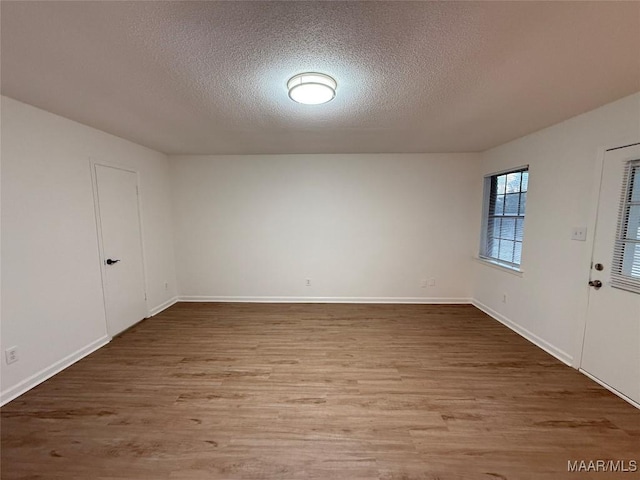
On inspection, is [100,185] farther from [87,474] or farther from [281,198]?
[87,474]

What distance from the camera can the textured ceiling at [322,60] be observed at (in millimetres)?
1155

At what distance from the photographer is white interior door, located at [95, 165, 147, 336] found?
293cm

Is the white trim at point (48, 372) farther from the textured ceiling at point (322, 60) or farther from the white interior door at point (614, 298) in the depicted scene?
the white interior door at point (614, 298)

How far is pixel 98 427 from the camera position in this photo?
69.8 inches

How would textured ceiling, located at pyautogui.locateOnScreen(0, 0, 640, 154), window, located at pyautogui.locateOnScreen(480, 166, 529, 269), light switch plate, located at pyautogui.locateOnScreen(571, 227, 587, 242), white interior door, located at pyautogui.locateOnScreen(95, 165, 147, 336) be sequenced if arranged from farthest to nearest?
window, located at pyautogui.locateOnScreen(480, 166, 529, 269), white interior door, located at pyautogui.locateOnScreen(95, 165, 147, 336), light switch plate, located at pyautogui.locateOnScreen(571, 227, 587, 242), textured ceiling, located at pyautogui.locateOnScreen(0, 0, 640, 154)

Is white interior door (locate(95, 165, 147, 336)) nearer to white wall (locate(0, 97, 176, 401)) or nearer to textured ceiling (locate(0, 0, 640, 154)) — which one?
white wall (locate(0, 97, 176, 401))

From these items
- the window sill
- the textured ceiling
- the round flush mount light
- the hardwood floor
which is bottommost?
the hardwood floor

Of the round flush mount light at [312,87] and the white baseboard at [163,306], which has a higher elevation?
the round flush mount light at [312,87]

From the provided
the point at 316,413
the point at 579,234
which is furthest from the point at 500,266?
the point at 316,413

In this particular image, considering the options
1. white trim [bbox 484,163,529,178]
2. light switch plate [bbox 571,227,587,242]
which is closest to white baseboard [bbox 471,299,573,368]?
light switch plate [bbox 571,227,587,242]

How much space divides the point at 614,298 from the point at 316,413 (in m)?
2.57

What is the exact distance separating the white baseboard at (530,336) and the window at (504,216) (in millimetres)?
718

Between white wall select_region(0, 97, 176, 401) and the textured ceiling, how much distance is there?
0.91ft

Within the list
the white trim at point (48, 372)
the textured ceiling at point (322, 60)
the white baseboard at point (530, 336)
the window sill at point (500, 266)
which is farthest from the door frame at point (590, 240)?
the white trim at point (48, 372)
